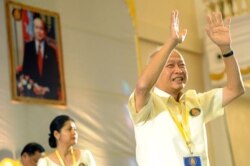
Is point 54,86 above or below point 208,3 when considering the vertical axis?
below

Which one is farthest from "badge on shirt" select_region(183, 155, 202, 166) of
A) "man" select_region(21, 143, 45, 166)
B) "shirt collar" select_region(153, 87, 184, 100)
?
"man" select_region(21, 143, 45, 166)

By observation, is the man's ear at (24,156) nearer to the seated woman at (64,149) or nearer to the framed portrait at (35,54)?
the seated woman at (64,149)

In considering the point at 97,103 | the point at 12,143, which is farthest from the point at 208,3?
the point at 12,143

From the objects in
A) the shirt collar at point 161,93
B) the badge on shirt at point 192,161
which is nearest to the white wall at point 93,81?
the shirt collar at point 161,93

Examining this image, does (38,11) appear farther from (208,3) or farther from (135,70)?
(208,3)

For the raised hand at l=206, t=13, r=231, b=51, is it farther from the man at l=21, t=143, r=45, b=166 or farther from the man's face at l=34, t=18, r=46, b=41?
the man's face at l=34, t=18, r=46, b=41

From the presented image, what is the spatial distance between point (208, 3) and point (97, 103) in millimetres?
3063

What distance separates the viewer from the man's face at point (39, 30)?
5.60 metres

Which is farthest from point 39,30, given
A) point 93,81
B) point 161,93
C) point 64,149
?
point 161,93

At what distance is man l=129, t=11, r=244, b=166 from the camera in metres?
2.34

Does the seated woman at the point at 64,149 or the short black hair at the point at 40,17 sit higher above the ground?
the short black hair at the point at 40,17

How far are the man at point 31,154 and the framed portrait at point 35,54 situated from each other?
57 cm

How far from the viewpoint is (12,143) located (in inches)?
197

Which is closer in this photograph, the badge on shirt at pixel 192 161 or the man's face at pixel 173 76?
the badge on shirt at pixel 192 161
